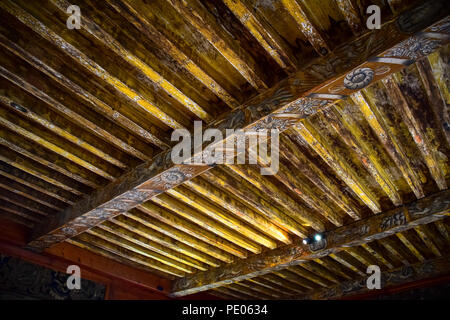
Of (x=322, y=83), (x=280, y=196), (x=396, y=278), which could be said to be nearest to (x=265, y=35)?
(x=322, y=83)

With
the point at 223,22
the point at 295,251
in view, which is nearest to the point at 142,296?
the point at 295,251

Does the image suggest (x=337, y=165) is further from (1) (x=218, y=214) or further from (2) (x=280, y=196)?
(1) (x=218, y=214)

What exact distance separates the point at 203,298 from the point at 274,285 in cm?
175

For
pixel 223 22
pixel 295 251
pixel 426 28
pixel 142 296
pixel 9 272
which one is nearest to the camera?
pixel 426 28

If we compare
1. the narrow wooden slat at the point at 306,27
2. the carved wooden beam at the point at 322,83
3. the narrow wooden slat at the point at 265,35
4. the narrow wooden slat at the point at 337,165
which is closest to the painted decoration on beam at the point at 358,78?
the carved wooden beam at the point at 322,83

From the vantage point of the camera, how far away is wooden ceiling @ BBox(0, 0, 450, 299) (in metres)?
2.48

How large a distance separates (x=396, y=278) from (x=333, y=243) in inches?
111

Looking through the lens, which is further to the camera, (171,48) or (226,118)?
(226,118)

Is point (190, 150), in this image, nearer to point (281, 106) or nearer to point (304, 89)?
point (281, 106)

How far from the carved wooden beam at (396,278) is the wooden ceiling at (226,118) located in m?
0.79

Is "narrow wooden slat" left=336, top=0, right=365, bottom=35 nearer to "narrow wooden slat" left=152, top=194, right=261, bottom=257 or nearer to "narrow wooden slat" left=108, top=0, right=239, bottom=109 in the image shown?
"narrow wooden slat" left=108, top=0, right=239, bottom=109

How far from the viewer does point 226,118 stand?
10.3 ft

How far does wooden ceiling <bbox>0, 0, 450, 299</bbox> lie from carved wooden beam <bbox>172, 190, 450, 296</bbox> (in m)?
0.02

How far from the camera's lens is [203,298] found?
25.2 feet
